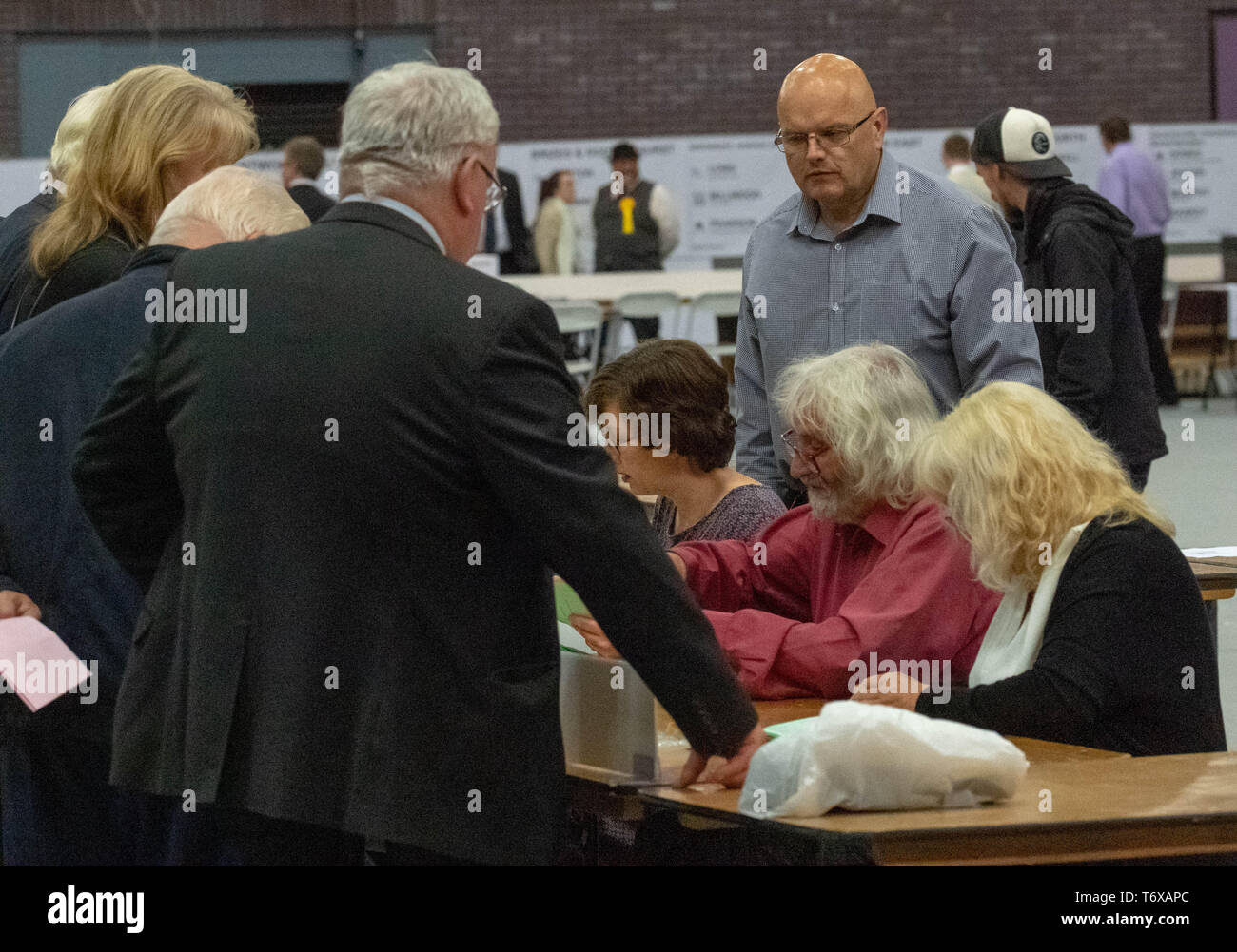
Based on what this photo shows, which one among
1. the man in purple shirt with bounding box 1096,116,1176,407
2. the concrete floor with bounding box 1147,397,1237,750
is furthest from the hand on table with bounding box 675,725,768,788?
the man in purple shirt with bounding box 1096,116,1176,407

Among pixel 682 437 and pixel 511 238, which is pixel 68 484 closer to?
pixel 682 437

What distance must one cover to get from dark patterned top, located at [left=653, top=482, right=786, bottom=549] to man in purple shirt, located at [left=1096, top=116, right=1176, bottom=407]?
8926 millimetres

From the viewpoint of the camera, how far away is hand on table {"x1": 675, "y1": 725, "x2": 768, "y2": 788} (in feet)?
7.22

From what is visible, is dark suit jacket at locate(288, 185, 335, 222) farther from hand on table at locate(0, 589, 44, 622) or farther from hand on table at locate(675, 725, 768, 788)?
hand on table at locate(675, 725, 768, 788)

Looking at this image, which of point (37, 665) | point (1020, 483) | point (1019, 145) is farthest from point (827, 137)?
point (37, 665)

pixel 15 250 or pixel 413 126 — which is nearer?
pixel 413 126

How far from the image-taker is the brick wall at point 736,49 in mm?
15250

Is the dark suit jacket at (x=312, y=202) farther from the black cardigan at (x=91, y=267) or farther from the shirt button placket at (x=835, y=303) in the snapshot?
the black cardigan at (x=91, y=267)

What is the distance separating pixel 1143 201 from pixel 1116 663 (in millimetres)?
10974

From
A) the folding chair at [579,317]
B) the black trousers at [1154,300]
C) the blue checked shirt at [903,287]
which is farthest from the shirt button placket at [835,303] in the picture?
the black trousers at [1154,300]

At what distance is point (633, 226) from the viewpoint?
534 inches

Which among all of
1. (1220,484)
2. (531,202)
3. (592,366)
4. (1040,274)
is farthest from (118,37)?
(1040,274)

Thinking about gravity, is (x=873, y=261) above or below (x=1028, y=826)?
above

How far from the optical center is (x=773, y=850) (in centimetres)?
221
